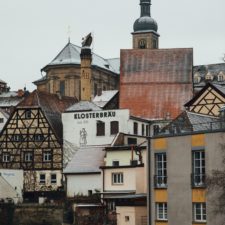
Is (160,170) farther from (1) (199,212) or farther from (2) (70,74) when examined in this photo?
(2) (70,74)

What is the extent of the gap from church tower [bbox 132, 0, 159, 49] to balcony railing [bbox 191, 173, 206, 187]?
96252 millimetres

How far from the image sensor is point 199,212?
35.2 metres

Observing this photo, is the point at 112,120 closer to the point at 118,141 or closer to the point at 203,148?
the point at 118,141

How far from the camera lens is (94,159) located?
57.9 m

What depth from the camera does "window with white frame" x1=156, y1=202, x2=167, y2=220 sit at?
1462 inches

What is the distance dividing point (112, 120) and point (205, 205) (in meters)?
30.4

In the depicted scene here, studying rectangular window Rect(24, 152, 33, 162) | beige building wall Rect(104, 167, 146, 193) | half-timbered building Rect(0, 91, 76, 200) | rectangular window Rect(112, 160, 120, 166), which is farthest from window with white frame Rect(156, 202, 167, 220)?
rectangular window Rect(24, 152, 33, 162)

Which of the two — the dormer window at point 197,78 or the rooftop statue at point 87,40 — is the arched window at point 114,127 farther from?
the dormer window at point 197,78

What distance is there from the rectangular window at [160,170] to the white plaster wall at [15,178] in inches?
1070

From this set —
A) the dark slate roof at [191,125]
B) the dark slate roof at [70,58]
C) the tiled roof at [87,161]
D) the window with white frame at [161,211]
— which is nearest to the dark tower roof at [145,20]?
the dark slate roof at [70,58]

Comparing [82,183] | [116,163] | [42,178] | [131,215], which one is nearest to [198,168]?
[131,215]

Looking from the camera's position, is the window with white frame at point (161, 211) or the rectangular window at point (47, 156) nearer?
the window with white frame at point (161, 211)

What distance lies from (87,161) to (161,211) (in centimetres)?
2113

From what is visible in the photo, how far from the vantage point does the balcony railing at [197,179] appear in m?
35.2
